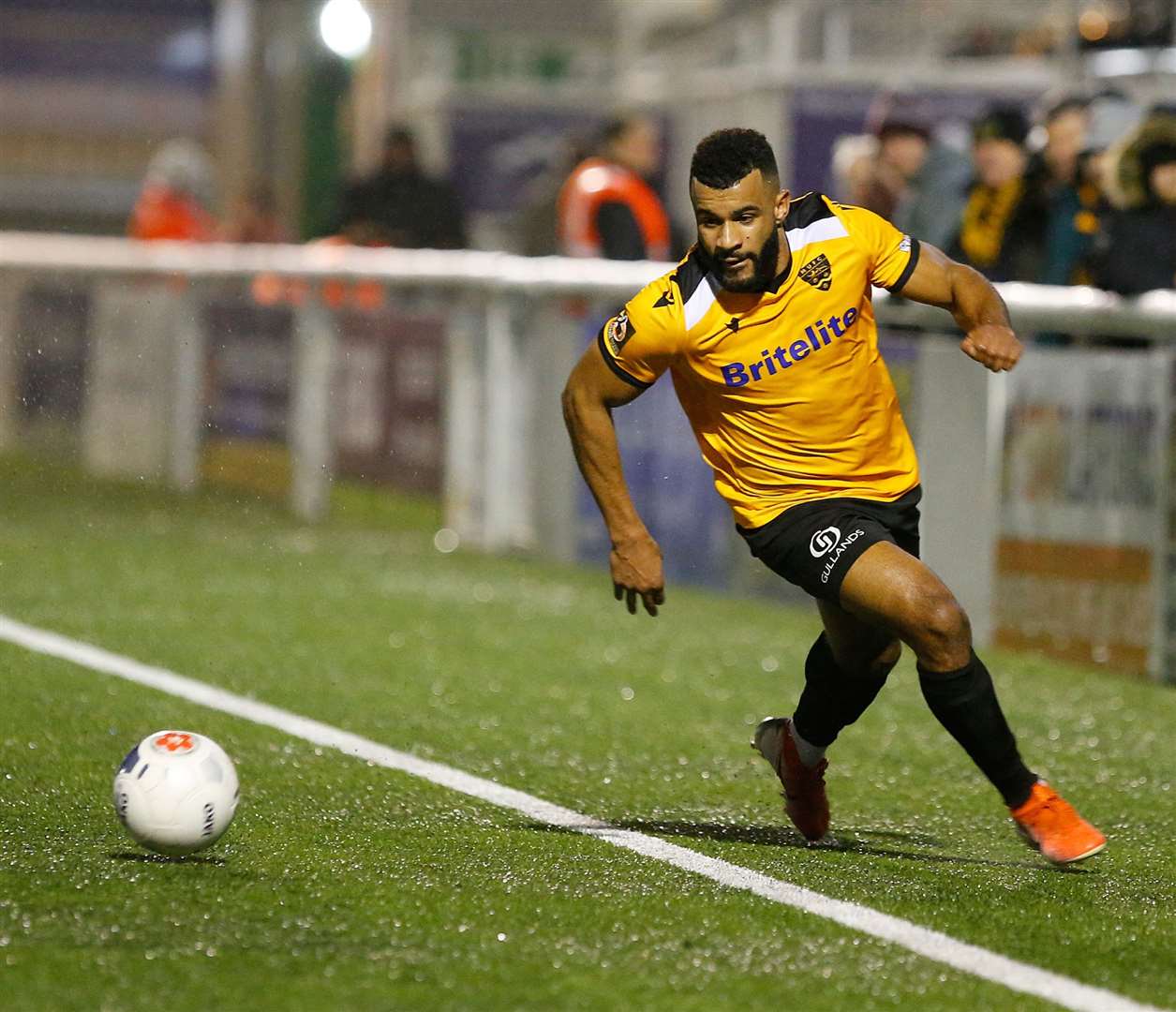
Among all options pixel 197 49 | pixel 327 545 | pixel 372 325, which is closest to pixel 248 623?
pixel 327 545

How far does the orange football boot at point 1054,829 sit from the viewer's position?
18.9ft

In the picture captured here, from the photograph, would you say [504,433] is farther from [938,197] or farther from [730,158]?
[730,158]

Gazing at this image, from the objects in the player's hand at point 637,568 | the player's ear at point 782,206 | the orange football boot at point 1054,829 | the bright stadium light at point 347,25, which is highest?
the bright stadium light at point 347,25

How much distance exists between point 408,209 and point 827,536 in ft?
32.1

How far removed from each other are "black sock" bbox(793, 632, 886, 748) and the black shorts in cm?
33

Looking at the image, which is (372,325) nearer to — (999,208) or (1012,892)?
(999,208)

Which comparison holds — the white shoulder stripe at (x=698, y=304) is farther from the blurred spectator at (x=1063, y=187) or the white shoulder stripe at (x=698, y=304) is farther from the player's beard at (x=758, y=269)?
the blurred spectator at (x=1063, y=187)

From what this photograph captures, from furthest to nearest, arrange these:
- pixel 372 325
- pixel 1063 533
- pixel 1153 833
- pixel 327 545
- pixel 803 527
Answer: pixel 372 325
pixel 327 545
pixel 1063 533
pixel 1153 833
pixel 803 527

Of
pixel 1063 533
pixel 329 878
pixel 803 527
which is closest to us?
pixel 329 878

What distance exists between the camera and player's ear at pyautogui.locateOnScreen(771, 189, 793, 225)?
5.79 metres

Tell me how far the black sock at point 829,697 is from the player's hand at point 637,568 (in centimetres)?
58

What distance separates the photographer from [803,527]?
233 inches

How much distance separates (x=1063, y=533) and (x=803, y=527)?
12.7 feet

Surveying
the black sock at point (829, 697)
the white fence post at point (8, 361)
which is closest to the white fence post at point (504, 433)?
the white fence post at point (8, 361)
